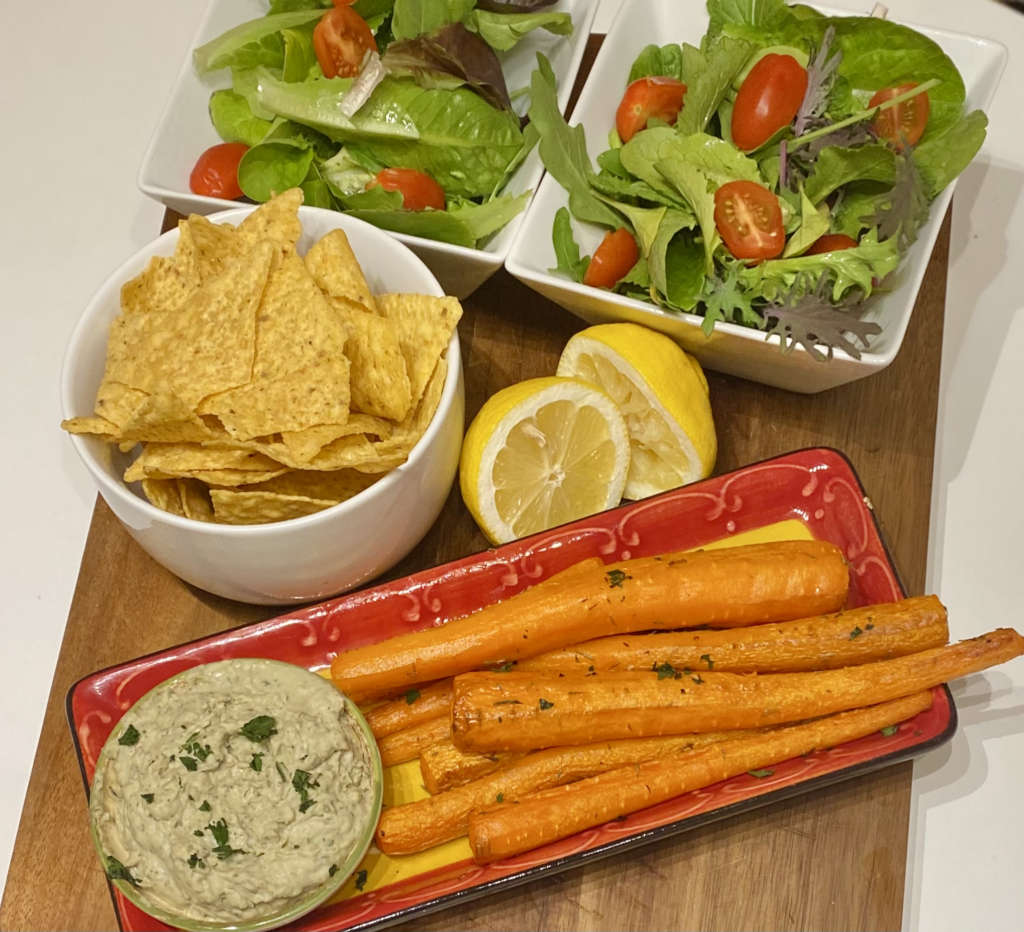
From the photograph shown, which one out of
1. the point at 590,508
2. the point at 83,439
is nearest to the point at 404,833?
the point at 590,508

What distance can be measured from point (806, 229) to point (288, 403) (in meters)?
0.96

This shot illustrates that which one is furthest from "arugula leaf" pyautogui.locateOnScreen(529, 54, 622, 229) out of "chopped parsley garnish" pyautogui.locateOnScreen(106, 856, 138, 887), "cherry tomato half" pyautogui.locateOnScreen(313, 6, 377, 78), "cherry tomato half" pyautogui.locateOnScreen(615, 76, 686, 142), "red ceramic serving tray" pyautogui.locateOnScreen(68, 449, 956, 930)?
"chopped parsley garnish" pyautogui.locateOnScreen(106, 856, 138, 887)

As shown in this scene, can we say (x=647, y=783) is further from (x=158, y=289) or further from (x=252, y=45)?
(x=252, y=45)

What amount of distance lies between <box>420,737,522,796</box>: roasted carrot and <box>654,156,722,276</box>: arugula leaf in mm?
918

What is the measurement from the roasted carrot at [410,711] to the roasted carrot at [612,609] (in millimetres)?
36

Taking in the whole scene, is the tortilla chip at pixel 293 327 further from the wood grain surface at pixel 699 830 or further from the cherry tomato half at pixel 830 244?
the cherry tomato half at pixel 830 244

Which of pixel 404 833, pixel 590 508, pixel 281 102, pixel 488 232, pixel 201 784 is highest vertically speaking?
pixel 281 102

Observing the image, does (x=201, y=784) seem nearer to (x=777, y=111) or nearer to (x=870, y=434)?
(x=870, y=434)

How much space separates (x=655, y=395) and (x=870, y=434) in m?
0.50

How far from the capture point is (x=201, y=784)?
138cm

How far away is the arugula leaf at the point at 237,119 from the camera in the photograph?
1.98 m

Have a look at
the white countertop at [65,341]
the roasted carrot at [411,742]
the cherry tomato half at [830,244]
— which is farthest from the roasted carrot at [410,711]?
the cherry tomato half at [830,244]

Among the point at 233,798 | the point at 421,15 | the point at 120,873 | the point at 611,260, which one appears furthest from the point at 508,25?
the point at 120,873

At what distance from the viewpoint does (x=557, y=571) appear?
1726 mm
